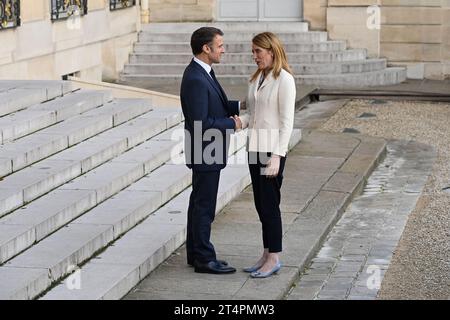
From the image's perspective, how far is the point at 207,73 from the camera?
314 inches

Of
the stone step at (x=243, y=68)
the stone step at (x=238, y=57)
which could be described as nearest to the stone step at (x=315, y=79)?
the stone step at (x=243, y=68)

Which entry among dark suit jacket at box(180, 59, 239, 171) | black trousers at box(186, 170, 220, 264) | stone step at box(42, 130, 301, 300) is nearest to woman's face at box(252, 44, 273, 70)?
dark suit jacket at box(180, 59, 239, 171)

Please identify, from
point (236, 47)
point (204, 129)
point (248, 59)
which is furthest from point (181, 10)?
point (204, 129)

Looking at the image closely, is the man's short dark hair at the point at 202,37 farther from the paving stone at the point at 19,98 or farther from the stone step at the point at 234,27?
the stone step at the point at 234,27

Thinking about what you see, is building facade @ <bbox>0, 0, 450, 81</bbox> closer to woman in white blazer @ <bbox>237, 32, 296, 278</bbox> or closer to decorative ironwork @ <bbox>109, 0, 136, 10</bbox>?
decorative ironwork @ <bbox>109, 0, 136, 10</bbox>

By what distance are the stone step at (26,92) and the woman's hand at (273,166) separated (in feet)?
13.0

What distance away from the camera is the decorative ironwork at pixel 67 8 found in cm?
1597

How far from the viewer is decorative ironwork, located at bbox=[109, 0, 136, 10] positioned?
60.4 feet

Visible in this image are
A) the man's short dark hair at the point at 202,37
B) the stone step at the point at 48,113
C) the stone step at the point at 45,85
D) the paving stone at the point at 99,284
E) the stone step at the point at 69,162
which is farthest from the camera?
the stone step at the point at 45,85

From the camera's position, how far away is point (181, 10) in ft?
66.4

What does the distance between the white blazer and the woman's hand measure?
0.11ft
